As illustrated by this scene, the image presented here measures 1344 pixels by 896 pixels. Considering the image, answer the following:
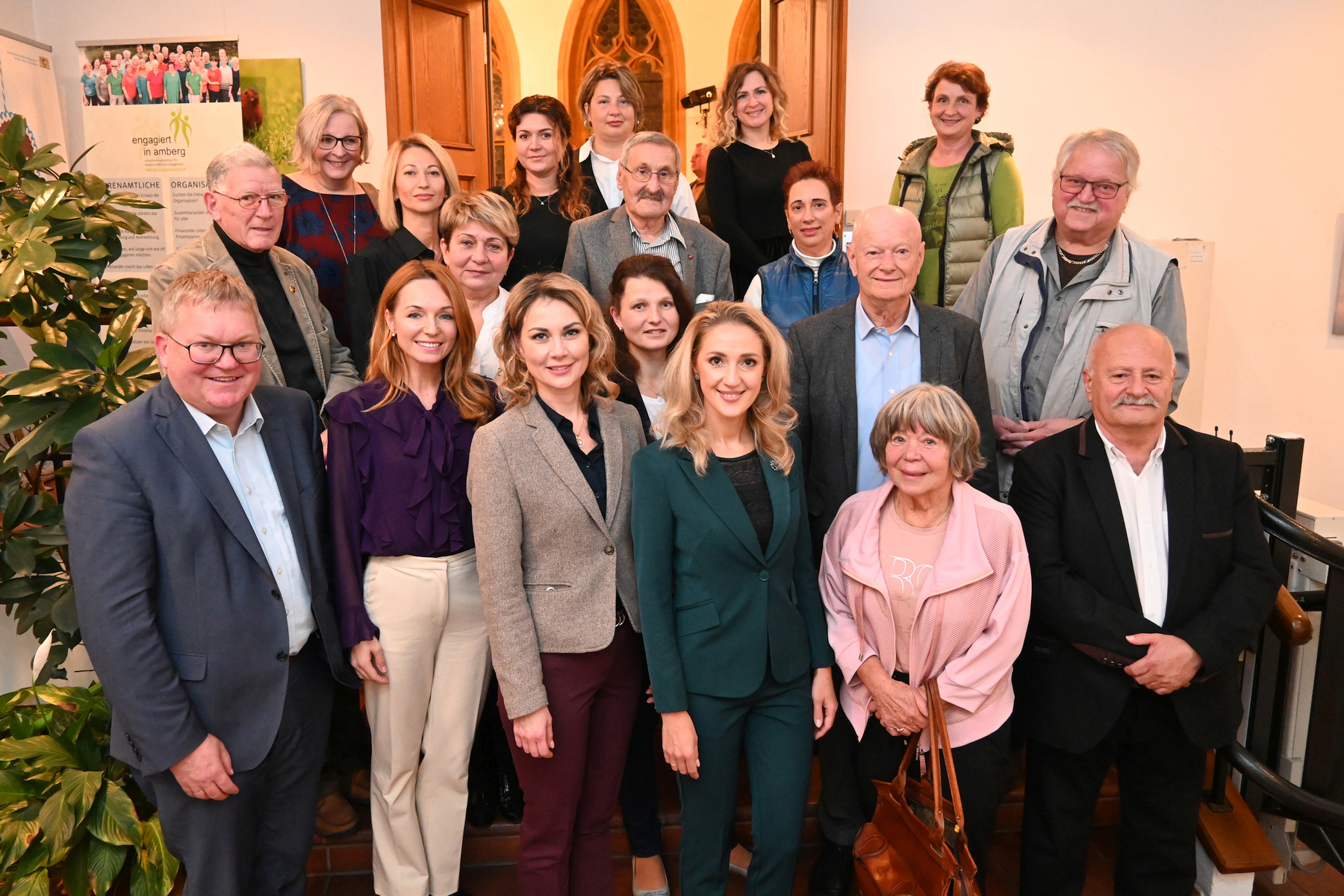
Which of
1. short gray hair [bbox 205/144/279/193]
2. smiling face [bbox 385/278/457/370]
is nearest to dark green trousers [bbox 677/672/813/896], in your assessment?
smiling face [bbox 385/278/457/370]

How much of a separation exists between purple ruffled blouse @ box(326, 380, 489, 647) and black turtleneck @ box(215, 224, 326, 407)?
0.57m

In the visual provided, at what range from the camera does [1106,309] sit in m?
2.74

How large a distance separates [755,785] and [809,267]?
A: 178cm

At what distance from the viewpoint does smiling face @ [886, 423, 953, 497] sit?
2197mm

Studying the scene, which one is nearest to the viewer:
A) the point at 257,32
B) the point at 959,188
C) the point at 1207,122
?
the point at 959,188

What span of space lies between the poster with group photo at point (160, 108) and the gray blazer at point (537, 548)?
430 cm

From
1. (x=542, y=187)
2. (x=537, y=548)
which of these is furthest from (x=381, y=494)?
(x=542, y=187)

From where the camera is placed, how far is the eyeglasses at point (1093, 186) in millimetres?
2682

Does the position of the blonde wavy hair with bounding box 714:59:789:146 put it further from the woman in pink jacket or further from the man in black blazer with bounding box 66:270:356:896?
the man in black blazer with bounding box 66:270:356:896

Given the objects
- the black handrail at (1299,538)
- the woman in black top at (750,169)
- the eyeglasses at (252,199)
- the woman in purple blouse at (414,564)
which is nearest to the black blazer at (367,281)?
the eyeglasses at (252,199)

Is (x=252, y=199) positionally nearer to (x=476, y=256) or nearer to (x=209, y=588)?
(x=476, y=256)

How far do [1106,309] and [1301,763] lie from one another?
1662mm

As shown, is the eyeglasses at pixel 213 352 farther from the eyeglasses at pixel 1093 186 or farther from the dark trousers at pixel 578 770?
the eyeglasses at pixel 1093 186

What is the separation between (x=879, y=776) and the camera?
238 centimetres
